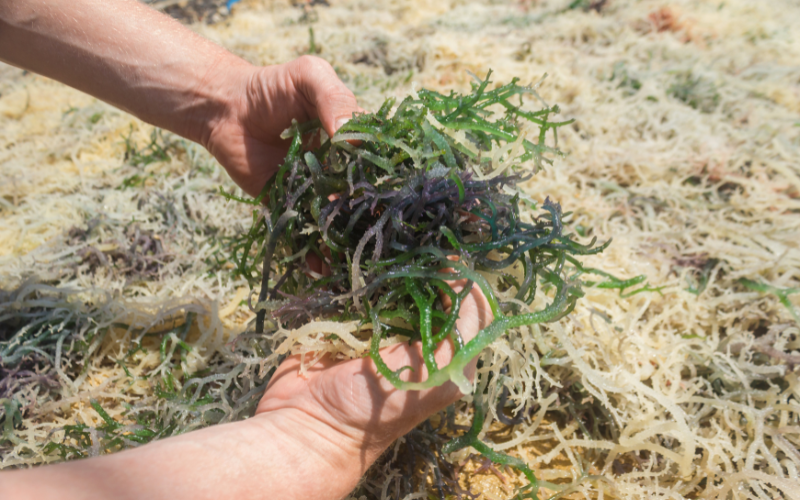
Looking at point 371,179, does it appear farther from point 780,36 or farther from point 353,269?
point 780,36

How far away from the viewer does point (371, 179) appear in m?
1.42

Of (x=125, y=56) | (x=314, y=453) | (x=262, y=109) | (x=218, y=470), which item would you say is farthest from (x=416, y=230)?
(x=125, y=56)

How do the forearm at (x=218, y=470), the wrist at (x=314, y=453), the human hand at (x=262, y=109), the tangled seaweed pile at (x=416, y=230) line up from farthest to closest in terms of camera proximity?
the human hand at (x=262, y=109) → the tangled seaweed pile at (x=416, y=230) → the wrist at (x=314, y=453) → the forearm at (x=218, y=470)

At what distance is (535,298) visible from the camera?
160 centimetres

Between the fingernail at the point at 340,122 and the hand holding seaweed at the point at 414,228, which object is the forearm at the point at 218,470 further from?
the fingernail at the point at 340,122

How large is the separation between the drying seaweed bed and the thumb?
203 mm

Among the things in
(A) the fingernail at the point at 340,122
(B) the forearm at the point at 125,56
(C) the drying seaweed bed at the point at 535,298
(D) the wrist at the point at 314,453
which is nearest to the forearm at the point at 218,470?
(D) the wrist at the point at 314,453

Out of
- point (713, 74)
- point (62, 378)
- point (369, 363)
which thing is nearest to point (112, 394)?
point (62, 378)

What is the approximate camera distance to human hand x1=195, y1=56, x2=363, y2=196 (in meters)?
1.72

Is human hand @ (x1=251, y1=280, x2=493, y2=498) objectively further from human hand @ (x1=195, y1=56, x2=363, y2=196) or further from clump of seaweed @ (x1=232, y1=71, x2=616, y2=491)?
human hand @ (x1=195, y1=56, x2=363, y2=196)

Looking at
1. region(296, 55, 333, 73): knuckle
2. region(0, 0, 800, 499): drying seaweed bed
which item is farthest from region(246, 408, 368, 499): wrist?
region(296, 55, 333, 73): knuckle

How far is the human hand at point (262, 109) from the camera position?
5.63 feet

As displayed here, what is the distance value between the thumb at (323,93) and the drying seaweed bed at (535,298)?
8.0 inches

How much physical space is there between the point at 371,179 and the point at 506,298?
1.88ft
